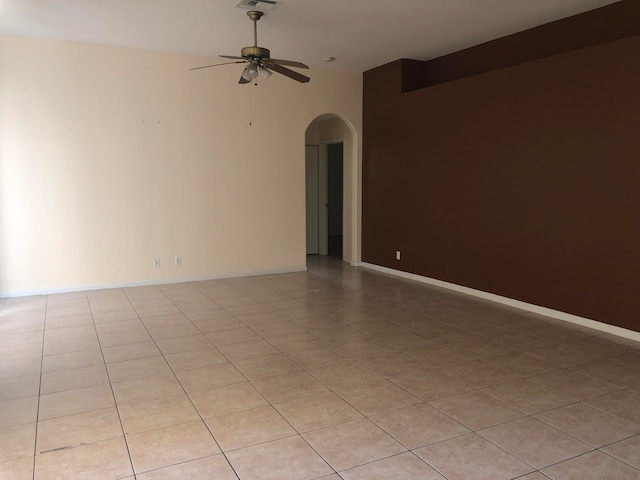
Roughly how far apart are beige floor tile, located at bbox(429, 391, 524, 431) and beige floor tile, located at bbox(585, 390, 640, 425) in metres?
0.55

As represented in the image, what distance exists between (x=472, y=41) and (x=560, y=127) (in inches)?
72.5

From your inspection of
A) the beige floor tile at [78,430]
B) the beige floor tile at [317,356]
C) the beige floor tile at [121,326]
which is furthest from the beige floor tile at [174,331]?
the beige floor tile at [78,430]

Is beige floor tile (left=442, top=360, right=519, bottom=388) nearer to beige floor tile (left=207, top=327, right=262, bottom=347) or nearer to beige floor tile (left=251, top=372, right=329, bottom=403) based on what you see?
beige floor tile (left=251, top=372, right=329, bottom=403)

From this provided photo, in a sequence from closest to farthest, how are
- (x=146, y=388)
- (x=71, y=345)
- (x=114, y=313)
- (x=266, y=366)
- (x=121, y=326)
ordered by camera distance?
(x=146, y=388), (x=266, y=366), (x=71, y=345), (x=121, y=326), (x=114, y=313)

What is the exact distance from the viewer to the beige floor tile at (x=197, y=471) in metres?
2.27

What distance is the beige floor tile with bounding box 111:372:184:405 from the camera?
3.13 meters

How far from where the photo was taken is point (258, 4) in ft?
15.1

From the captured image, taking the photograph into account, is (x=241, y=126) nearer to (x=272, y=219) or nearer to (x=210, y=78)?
(x=210, y=78)

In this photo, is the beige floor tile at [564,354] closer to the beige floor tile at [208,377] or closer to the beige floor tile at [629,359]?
the beige floor tile at [629,359]

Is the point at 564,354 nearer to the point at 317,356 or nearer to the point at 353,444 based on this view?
the point at 317,356

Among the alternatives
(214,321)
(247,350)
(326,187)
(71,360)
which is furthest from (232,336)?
(326,187)

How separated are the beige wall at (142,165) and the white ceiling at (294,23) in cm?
45

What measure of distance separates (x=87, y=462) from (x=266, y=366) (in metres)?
1.47

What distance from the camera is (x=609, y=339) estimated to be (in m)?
4.29
